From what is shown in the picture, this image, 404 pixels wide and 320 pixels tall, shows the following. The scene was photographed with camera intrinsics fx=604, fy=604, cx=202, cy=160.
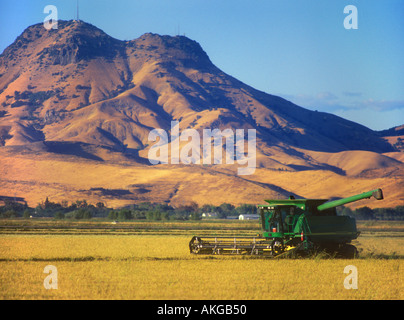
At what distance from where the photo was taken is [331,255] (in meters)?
32.1

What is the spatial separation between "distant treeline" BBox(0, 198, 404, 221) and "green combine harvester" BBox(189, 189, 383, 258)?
91.2 meters

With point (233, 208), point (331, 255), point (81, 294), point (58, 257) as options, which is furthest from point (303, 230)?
point (233, 208)

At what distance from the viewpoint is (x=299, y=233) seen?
31203 mm

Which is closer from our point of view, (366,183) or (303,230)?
(303,230)

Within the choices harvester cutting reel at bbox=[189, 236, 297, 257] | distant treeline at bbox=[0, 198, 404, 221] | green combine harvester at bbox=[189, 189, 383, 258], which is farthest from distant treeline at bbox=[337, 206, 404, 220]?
harvester cutting reel at bbox=[189, 236, 297, 257]

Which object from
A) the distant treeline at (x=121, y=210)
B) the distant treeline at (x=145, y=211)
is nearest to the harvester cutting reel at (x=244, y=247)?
the distant treeline at (x=145, y=211)

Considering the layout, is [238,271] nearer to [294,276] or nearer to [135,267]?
[294,276]

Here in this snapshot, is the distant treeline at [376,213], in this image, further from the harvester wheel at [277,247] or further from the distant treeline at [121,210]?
the harvester wheel at [277,247]

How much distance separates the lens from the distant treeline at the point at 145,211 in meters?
136

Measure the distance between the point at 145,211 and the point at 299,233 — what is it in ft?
447

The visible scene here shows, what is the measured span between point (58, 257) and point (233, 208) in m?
150

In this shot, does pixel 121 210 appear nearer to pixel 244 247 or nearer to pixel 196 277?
pixel 244 247

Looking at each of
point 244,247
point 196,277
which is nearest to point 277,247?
point 244,247
